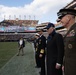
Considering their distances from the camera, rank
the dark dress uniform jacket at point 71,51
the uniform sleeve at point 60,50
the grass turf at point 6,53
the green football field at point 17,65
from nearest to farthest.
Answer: the dark dress uniform jacket at point 71,51, the uniform sleeve at point 60,50, the green football field at point 17,65, the grass turf at point 6,53

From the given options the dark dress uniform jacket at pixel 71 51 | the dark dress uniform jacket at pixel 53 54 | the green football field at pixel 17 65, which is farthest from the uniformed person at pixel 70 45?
the green football field at pixel 17 65

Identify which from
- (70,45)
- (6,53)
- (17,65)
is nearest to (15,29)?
(6,53)

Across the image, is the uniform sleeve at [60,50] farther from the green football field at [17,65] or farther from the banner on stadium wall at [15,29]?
the banner on stadium wall at [15,29]

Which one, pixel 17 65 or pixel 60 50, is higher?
pixel 60 50

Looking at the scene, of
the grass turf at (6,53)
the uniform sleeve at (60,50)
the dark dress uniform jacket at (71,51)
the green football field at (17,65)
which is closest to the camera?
the dark dress uniform jacket at (71,51)

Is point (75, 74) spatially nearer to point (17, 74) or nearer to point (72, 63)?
point (72, 63)

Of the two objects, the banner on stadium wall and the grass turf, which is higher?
the banner on stadium wall

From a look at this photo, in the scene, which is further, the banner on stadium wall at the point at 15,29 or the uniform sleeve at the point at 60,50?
the banner on stadium wall at the point at 15,29

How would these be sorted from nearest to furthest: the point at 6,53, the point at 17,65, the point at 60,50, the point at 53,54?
the point at 60,50 → the point at 53,54 → the point at 17,65 → the point at 6,53

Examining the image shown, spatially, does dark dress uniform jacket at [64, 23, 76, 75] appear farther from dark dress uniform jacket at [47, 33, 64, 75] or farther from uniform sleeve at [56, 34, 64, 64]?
dark dress uniform jacket at [47, 33, 64, 75]

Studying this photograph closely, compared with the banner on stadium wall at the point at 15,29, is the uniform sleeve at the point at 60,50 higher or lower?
→ lower

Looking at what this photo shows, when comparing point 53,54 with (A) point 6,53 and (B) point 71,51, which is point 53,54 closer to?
(B) point 71,51

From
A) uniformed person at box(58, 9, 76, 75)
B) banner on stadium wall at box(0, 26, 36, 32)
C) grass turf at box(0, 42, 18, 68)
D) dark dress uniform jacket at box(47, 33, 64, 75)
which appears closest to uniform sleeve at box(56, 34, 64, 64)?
dark dress uniform jacket at box(47, 33, 64, 75)

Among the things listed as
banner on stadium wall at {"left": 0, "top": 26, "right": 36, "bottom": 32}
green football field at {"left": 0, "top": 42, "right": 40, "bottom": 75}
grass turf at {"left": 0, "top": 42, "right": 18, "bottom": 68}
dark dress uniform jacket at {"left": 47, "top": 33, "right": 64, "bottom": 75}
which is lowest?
green football field at {"left": 0, "top": 42, "right": 40, "bottom": 75}
